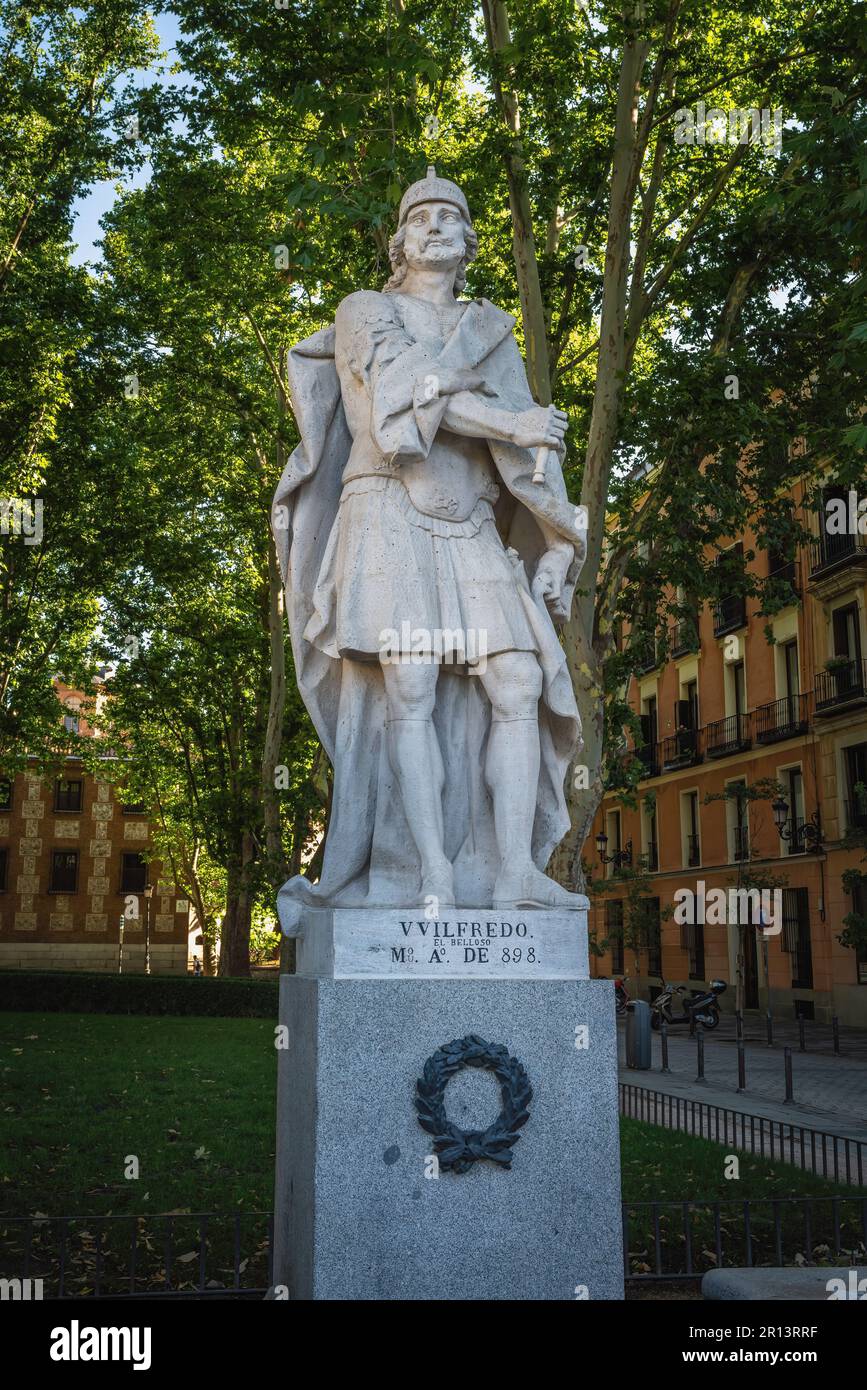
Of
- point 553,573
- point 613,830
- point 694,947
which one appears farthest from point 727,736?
point 553,573

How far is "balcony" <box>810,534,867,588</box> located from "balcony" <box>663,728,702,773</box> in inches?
353

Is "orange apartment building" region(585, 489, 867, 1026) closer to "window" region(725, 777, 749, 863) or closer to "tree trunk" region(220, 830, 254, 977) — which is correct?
"window" region(725, 777, 749, 863)

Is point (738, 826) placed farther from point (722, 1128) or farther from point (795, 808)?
point (722, 1128)

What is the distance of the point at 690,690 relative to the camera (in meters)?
44.5

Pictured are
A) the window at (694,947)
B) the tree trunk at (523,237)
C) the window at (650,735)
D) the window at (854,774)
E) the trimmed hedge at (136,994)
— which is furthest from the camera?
the window at (650,735)

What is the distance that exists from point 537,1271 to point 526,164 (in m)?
14.3

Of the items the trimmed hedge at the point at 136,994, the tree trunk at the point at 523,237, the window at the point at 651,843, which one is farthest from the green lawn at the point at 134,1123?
the window at the point at 651,843

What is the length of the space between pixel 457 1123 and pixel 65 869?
6063cm

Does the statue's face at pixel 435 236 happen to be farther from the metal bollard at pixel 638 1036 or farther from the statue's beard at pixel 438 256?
the metal bollard at pixel 638 1036

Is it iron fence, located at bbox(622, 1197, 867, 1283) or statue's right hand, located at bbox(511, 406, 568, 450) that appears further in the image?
iron fence, located at bbox(622, 1197, 867, 1283)

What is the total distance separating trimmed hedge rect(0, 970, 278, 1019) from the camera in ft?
88.6

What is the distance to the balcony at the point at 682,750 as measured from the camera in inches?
1681

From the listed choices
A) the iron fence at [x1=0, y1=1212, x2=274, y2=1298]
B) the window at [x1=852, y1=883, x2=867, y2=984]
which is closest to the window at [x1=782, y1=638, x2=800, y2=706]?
the window at [x1=852, y1=883, x2=867, y2=984]
